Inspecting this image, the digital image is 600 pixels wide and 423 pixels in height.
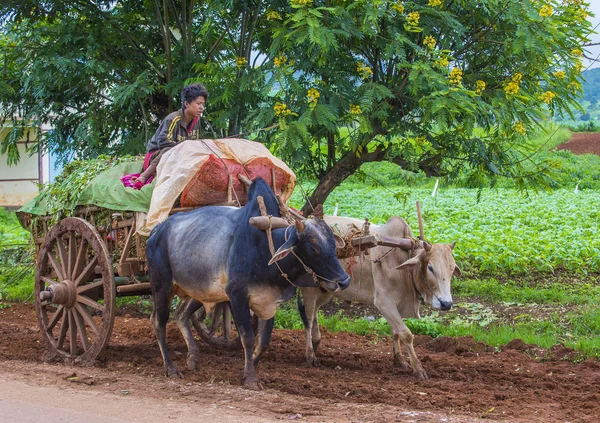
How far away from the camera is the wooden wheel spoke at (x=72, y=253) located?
770 centimetres

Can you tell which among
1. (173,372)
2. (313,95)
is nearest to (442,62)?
(313,95)

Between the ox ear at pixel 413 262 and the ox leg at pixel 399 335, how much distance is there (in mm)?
491

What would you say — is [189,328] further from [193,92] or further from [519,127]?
[519,127]

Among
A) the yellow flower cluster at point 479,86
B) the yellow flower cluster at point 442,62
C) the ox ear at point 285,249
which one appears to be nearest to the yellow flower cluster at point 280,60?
the yellow flower cluster at point 442,62

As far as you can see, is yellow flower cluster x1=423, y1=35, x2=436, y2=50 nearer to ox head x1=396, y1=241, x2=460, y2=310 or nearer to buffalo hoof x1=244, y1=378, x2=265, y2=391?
ox head x1=396, y1=241, x2=460, y2=310

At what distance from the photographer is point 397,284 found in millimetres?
7570

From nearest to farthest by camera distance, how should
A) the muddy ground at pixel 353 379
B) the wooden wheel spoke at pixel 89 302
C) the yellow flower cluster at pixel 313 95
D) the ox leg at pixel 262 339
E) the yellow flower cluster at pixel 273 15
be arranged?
the muddy ground at pixel 353 379 < the ox leg at pixel 262 339 < the wooden wheel spoke at pixel 89 302 < the yellow flower cluster at pixel 313 95 < the yellow flower cluster at pixel 273 15

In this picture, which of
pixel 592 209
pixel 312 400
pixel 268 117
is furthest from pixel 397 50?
pixel 592 209

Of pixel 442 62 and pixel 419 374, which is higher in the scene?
pixel 442 62

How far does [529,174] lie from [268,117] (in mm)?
3246

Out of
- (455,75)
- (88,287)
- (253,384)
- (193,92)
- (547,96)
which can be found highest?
(455,75)

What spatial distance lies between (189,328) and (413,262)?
2.20m

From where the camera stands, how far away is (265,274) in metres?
6.38

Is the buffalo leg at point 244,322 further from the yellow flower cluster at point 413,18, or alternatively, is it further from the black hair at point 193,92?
the yellow flower cluster at point 413,18
